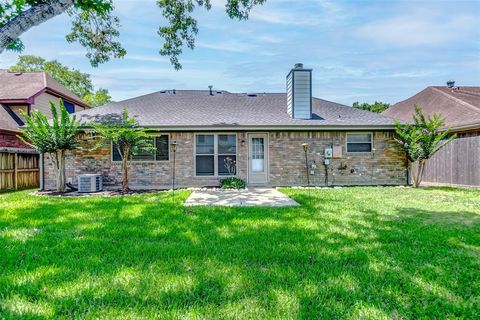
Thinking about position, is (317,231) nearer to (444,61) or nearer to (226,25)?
(226,25)

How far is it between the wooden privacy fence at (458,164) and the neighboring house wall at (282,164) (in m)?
2.16

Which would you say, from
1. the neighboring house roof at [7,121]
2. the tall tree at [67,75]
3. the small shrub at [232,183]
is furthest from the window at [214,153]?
the tall tree at [67,75]

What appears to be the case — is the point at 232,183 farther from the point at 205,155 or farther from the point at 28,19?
the point at 28,19

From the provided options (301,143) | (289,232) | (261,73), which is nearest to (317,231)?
(289,232)

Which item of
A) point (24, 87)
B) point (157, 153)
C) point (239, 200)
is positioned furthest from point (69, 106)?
point (239, 200)

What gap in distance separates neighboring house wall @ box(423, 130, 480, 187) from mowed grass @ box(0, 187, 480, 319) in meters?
6.13

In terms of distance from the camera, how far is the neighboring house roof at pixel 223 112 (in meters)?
10.8

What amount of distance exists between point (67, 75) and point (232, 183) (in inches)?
1288

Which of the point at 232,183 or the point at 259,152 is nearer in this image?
the point at 232,183

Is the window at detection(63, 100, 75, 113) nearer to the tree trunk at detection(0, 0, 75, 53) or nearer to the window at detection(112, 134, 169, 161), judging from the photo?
the window at detection(112, 134, 169, 161)

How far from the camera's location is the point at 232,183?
10430 millimetres

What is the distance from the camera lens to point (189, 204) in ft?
23.2

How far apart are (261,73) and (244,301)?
726 inches

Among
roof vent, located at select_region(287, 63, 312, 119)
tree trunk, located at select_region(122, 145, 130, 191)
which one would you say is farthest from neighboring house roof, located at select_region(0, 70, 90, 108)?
roof vent, located at select_region(287, 63, 312, 119)
